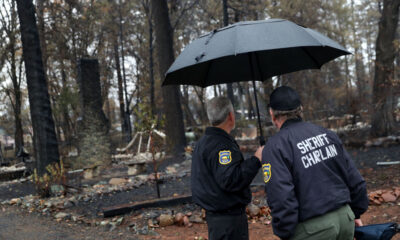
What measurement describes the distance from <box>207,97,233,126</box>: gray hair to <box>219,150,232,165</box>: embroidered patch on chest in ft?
0.89

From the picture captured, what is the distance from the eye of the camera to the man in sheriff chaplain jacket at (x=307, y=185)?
6.82ft

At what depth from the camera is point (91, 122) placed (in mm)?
13586

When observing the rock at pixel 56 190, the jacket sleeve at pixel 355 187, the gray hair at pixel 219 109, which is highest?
the gray hair at pixel 219 109

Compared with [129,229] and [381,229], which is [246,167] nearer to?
[381,229]

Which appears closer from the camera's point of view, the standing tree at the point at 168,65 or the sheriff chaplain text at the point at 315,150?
the sheriff chaplain text at the point at 315,150

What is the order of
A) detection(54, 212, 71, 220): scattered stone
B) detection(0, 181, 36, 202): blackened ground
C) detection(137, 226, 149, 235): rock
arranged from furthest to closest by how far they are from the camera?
detection(0, 181, 36, 202): blackened ground → detection(54, 212, 71, 220): scattered stone → detection(137, 226, 149, 235): rock

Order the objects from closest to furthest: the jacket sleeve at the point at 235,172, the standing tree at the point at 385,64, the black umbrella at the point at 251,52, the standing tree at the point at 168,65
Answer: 1. the jacket sleeve at the point at 235,172
2. the black umbrella at the point at 251,52
3. the standing tree at the point at 385,64
4. the standing tree at the point at 168,65

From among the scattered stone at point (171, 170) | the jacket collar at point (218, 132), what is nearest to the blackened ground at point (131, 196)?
the scattered stone at point (171, 170)

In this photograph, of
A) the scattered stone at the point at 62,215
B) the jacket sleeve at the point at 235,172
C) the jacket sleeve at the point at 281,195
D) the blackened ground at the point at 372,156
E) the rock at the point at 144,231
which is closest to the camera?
the jacket sleeve at the point at 281,195

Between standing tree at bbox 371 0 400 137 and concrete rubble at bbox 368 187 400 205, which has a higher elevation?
standing tree at bbox 371 0 400 137

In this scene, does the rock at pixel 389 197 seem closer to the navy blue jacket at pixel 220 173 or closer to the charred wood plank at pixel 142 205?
the charred wood plank at pixel 142 205

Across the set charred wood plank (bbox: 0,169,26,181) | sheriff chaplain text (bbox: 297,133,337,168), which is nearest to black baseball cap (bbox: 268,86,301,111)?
sheriff chaplain text (bbox: 297,133,337,168)

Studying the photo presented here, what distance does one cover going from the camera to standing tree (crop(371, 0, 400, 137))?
12.2m

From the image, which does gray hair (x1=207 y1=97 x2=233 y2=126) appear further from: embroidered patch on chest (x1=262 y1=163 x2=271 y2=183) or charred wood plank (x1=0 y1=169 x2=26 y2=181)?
charred wood plank (x1=0 y1=169 x2=26 y2=181)
